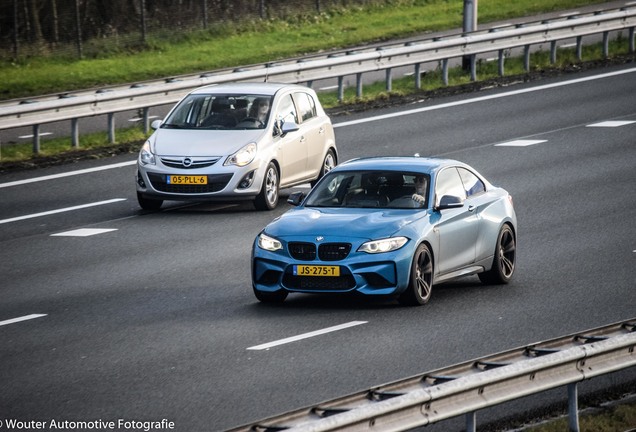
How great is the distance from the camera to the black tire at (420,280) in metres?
15.1

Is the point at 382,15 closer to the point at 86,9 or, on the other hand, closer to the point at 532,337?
the point at 86,9

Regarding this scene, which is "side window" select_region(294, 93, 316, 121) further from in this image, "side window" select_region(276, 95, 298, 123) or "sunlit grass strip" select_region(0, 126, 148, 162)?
"sunlit grass strip" select_region(0, 126, 148, 162)

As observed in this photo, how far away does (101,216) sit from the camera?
21500 mm

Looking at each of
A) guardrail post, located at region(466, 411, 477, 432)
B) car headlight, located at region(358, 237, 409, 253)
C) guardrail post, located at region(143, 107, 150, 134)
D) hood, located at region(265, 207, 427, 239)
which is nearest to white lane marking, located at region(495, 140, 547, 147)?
guardrail post, located at region(143, 107, 150, 134)

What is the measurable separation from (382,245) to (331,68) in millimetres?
17024

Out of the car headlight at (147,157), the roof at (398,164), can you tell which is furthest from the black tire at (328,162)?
the roof at (398,164)

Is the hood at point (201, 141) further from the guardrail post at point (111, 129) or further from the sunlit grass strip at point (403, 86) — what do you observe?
the guardrail post at point (111, 129)

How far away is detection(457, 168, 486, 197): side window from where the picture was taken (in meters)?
16.9

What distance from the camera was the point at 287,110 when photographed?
22.9m

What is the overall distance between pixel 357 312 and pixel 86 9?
28126 mm

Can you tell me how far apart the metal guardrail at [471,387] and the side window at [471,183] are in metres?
5.60

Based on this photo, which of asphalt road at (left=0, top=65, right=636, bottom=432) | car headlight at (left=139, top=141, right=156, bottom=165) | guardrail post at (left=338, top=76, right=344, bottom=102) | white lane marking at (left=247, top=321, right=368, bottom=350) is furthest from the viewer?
guardrail post at (left=338, top=76, right=344, bottom=102)

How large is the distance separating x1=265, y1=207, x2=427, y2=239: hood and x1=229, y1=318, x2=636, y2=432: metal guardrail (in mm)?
4130

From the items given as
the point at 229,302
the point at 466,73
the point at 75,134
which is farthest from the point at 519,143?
the point at 229,302
